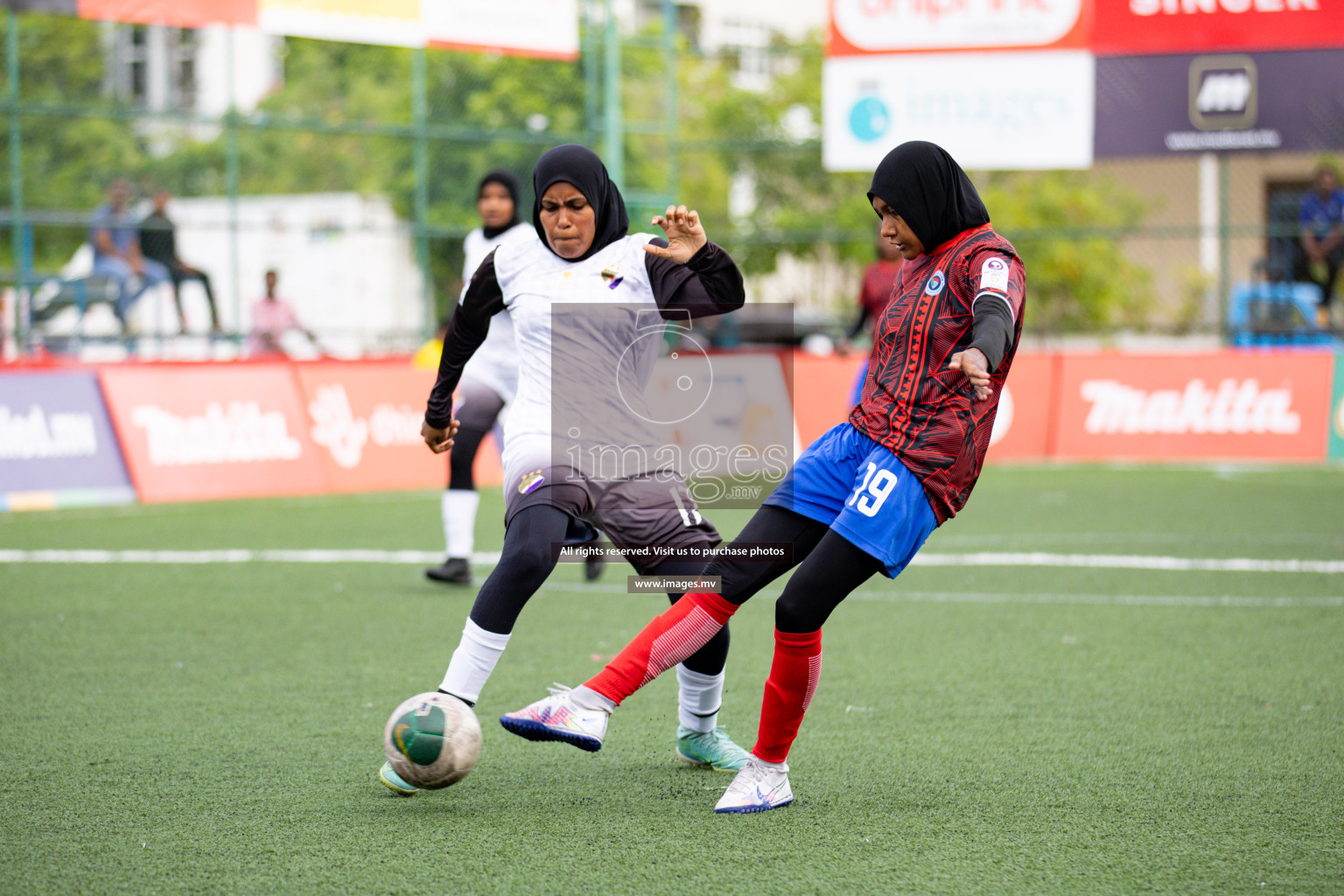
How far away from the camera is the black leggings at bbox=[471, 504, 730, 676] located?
3996mm

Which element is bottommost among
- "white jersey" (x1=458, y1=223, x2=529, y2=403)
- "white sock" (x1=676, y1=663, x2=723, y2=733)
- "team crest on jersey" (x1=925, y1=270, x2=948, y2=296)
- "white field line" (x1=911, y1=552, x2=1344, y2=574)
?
"white field line" (x1=911, y1=552, x2=1344, y2=574)

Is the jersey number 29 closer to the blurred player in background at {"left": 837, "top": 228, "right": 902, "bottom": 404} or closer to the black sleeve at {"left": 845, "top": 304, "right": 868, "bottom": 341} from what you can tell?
the blurred player in background at {"left": 837, "top": 228, "right": 902, "bottom": 404}

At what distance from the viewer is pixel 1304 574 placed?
7.98m

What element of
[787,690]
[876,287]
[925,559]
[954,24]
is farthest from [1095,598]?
[954,24]

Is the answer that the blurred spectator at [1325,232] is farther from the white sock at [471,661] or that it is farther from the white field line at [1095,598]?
the white sock at [471,661]

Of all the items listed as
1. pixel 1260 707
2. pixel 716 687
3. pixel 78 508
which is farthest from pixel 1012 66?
pixel 716 687

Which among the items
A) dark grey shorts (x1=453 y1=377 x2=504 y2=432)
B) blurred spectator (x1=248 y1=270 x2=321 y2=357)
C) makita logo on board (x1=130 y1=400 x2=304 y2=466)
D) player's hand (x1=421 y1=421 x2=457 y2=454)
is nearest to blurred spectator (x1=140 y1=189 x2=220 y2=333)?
blurred spectator (x1=248 y1=270 x2=321 y2=357)

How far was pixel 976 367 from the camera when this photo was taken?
3.47 m

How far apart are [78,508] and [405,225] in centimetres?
700

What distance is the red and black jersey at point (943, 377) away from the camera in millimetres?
3754

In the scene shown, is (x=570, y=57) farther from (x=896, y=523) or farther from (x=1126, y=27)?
(x=896, y=523)

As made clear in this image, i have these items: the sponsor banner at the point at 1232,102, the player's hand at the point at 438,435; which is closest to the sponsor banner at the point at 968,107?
the sponsor banner at the point at 1232,102

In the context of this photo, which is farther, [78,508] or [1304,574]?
[78,508]

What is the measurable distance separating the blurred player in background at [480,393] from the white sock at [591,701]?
3.72 meters
